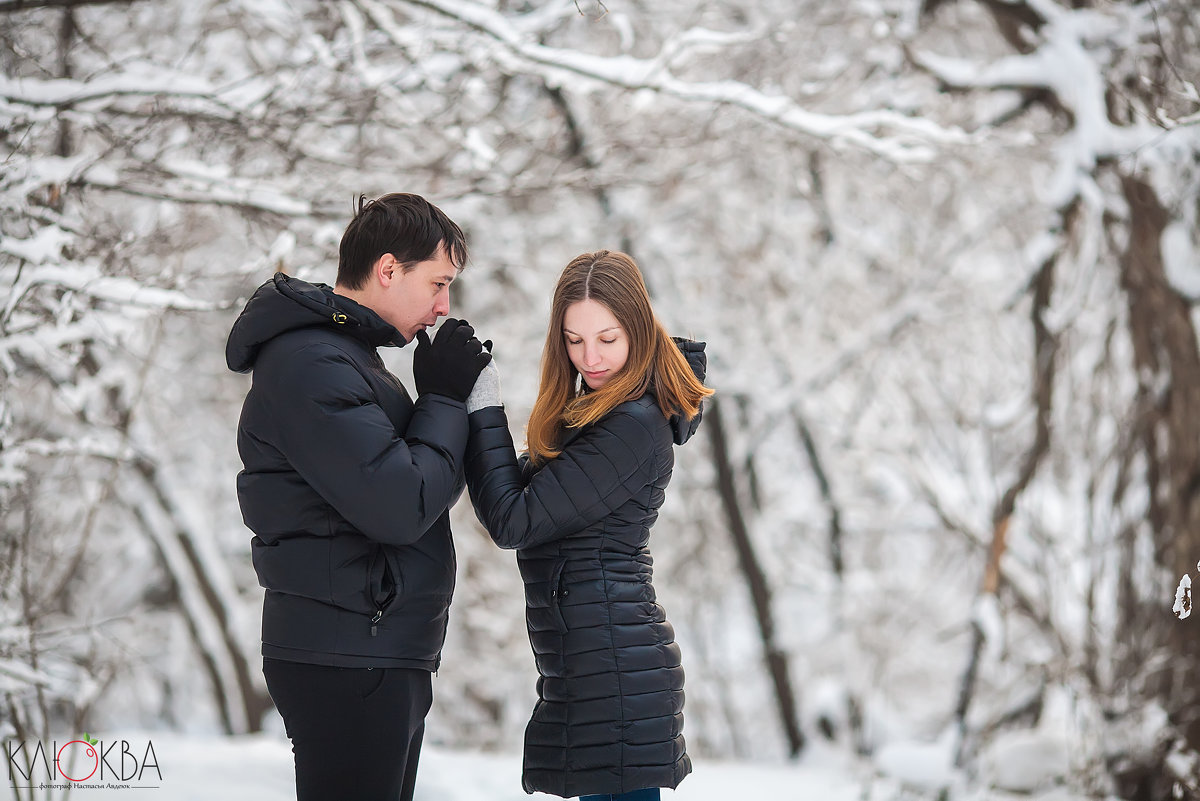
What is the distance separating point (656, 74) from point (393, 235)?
187 centimetres

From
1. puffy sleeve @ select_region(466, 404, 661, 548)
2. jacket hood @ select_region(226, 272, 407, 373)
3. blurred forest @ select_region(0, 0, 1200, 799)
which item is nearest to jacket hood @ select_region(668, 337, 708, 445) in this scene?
puffy sleeve @ select_region(466, 404, 661, 548)

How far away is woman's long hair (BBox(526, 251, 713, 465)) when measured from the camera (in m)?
2.19

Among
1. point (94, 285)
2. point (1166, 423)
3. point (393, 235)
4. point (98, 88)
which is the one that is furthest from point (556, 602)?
point (1166, 423)

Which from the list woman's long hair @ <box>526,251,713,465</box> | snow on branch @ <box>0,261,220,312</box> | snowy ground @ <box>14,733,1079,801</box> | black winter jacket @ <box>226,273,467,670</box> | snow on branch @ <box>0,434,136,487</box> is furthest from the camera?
snowy ground @ <box>14,733,1079,801</box>

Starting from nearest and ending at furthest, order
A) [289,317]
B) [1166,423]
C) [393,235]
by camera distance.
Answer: [289,317] → [393,235] → [1166,423]

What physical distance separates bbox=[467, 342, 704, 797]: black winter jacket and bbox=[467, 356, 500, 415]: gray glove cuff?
0.02 m

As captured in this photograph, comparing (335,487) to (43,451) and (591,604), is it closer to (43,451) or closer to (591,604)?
(591,604)

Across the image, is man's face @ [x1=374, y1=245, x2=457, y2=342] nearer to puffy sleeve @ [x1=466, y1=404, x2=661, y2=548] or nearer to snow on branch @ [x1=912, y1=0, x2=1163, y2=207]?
puffy sleeve @ [x1=466, y1=404, x2=661, y2=548]

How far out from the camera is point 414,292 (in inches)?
81.0

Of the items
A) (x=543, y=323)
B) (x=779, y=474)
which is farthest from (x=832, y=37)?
(x=779, y=474)

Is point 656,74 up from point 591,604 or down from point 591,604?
up

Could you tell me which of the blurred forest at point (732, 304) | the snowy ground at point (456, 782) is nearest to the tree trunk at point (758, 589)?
the blurred forest at point (732, 304)

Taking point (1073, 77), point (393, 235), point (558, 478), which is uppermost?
point (1073, 77)

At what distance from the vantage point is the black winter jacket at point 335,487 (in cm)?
181
